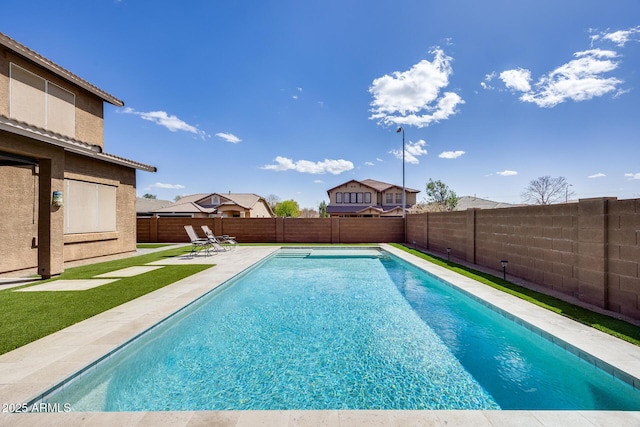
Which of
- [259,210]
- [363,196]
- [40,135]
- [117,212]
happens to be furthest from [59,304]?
[259,210]

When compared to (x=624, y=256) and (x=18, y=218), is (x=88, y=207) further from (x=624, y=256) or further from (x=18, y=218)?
(x=624, y=256)

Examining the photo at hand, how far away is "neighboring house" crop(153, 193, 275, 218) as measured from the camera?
113 feet

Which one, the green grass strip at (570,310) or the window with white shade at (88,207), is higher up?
the window with white shade at (88,207)

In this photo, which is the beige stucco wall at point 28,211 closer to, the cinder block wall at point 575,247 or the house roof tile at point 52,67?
the house roof tile at point 52,67

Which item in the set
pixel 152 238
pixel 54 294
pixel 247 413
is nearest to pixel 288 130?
pixel 152 238

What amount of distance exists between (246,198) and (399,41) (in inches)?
1222

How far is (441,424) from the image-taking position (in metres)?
2.27

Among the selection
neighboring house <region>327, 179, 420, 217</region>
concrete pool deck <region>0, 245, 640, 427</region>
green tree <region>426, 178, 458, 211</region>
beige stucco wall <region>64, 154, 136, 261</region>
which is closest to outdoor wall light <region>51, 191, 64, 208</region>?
beige stucco wall <region>64, 154, 136, 261</region>

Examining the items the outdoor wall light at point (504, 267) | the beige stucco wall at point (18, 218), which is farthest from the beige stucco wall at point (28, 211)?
the outdoor wall light at point (504, 267)

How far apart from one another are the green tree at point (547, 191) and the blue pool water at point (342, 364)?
4320 cm

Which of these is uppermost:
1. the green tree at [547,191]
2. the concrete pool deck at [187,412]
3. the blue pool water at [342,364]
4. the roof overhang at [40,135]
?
the green tree at [547,191]

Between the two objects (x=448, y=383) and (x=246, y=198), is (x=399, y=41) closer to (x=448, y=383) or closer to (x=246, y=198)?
(x=448, y=383)

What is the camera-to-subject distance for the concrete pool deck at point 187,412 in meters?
2.28

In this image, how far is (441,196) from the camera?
33.6 metres
